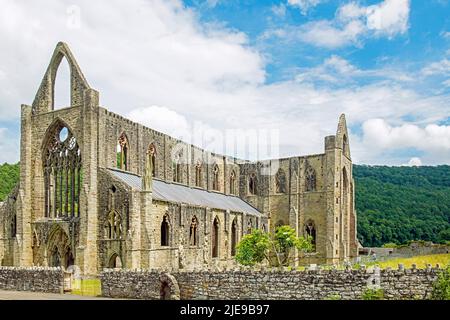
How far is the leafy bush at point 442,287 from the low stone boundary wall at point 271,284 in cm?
32

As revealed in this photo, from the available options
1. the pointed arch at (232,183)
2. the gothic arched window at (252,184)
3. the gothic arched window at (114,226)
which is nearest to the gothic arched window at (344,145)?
the gothic arched window at (252,184)

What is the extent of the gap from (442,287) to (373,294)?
2596 millimetres

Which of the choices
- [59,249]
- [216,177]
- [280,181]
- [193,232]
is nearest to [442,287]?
[193,232]

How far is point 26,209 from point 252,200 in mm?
29618

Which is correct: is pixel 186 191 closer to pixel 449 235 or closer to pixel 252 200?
pixel 252 200

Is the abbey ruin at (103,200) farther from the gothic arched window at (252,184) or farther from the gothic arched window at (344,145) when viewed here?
the gothic arched window at (344,145)

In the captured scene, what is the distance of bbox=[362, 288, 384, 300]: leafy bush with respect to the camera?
19.6 meters

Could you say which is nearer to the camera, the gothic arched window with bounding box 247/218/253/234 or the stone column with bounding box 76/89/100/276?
the stone column with bounding box 76/89/100/276

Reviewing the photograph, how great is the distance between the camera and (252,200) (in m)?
63.8

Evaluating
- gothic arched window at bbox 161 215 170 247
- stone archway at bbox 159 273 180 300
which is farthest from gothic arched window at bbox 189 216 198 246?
stone archway at bbox 159 273 180 300

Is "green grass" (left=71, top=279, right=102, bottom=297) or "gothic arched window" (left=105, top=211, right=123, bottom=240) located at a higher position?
"gothic arched window" (left=105, top=211, right=123, bottom=240)

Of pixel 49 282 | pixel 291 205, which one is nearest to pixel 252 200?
pixel 291 205

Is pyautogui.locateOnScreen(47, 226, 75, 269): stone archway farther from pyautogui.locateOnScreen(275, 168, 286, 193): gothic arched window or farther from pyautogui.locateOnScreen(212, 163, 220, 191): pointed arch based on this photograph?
pyautogui.locateOnScreen(275, 168, 286, 193): gothic arched window

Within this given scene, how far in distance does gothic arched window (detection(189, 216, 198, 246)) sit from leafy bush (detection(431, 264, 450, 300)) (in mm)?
27490
